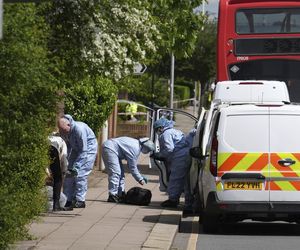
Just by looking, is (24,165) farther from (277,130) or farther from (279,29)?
(279,29)

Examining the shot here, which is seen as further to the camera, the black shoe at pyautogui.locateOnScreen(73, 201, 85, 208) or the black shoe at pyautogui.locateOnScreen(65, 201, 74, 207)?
the black shoe at pyautogui.locateOnScreen(73, 201, 85, 208)

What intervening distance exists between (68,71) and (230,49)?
23.4 ft

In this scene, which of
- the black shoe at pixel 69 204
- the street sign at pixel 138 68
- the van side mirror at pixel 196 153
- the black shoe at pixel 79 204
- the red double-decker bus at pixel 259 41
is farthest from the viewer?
the red double-decker bus at pixel 259 41

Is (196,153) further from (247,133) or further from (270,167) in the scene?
(270,167)

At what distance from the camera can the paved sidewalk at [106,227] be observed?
39.5ft

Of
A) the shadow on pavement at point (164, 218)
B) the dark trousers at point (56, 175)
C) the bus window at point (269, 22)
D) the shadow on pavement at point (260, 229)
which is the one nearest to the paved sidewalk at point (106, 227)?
the shadow on pavement at point (164, 218)

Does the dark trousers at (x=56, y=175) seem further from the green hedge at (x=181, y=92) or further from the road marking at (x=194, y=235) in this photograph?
the green hedge at (x=181, y=92)

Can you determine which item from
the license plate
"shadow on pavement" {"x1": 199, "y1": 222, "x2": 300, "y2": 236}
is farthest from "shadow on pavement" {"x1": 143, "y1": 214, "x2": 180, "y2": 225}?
the license plate

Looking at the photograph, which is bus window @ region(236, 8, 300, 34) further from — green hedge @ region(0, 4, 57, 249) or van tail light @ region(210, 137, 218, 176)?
green hedge @ region(0, 4, 57, 249)

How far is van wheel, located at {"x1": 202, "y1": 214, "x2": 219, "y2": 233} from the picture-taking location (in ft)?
47.4

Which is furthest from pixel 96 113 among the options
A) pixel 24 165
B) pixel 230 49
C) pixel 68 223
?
pixel 24 165

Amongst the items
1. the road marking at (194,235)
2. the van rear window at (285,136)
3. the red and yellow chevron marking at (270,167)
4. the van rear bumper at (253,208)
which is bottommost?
the road marking at (194,235)

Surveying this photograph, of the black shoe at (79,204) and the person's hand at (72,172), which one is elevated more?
the person's hand at (72,172)

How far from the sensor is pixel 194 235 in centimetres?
1441
